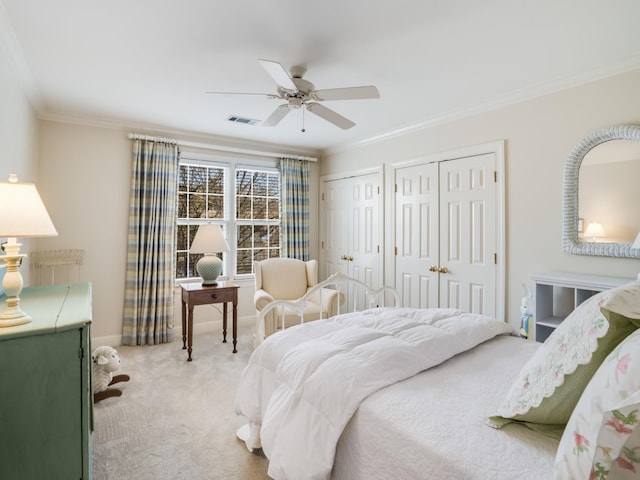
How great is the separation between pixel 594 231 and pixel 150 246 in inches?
167

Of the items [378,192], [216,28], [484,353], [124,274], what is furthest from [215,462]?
[378,192]

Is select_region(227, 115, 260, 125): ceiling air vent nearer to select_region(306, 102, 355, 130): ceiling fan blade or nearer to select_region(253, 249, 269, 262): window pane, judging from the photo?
select_region(306, 102, 355, 130): ceiling fan blade

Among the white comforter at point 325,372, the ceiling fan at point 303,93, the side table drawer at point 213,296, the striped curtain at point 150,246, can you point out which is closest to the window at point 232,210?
the striped curtain at point 150,246

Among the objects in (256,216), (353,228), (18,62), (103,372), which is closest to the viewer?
(18,62)

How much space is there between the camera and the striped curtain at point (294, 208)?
5.08 meters

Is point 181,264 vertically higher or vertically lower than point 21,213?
lower

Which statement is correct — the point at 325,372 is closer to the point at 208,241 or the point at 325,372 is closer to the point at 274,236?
the point at 208,241

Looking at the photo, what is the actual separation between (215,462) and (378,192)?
133 inches

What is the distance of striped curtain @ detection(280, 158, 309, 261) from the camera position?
508 cm

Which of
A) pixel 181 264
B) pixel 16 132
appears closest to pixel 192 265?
pixel 181 264

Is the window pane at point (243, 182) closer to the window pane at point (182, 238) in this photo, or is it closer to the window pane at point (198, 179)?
the window pane at point (198, 179)

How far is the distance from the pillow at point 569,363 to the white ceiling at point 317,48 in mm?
1696

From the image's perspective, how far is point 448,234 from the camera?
12.1 feet

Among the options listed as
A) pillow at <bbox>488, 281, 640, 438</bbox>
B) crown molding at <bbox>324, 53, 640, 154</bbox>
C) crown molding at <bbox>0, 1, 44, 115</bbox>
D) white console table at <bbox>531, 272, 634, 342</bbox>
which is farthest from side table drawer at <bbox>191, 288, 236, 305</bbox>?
pillow at <bbox>488, 281, 640, 438</bbox>
